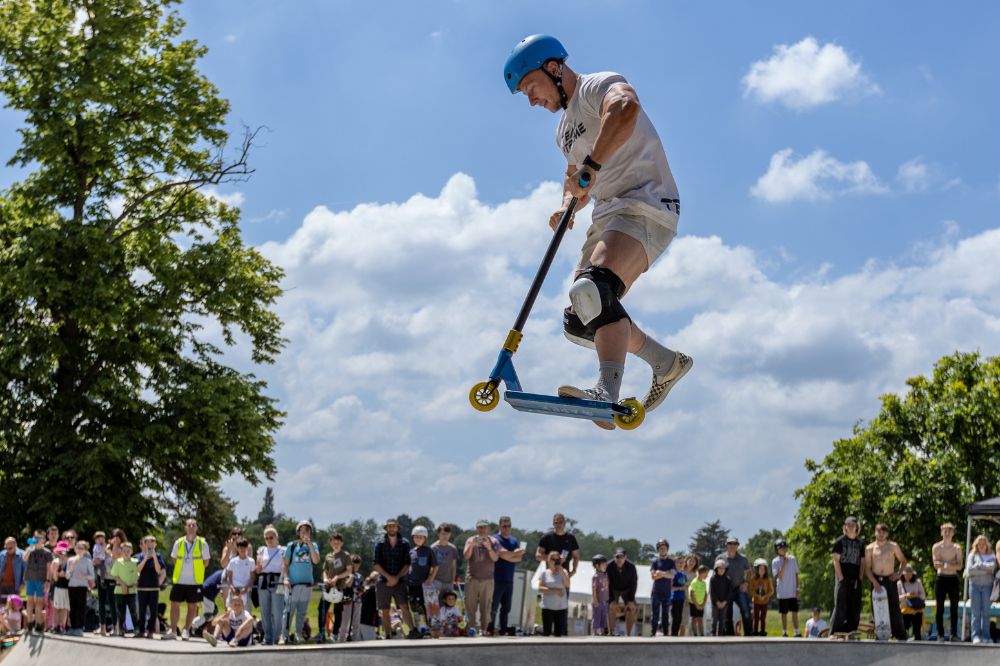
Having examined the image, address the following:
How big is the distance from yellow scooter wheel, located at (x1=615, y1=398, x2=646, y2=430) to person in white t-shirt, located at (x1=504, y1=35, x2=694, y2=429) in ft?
0.27

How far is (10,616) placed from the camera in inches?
673

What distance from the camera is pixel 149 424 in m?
26.5

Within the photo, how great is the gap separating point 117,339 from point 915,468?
96.5 feet

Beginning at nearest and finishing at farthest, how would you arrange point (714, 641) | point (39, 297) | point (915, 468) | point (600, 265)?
point (600, 265) → point (714, 641) → point (39, 297) → point (915, 468)

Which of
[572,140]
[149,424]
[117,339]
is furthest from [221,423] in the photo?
[572,140]

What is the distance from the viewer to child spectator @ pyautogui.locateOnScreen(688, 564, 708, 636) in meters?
16.3

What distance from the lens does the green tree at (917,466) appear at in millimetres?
38750

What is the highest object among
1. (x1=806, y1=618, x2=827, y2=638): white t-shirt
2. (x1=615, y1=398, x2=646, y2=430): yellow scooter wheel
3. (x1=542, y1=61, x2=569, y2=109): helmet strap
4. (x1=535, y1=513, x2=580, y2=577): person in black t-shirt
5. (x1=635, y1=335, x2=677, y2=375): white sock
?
(x1=542, y1=61, x2=569, y2=109): helmet strap

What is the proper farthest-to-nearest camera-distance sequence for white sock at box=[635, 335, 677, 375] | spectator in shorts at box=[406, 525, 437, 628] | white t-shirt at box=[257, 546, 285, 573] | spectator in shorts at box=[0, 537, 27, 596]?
spectator in shorts at box=[0, 537, 27, 596] < spectator in shorts at box=[406, 525, 437, 628] < white t-shirt at box=[257, 546, 285, 573] < white sock at box=[635, 335, 677, 375]

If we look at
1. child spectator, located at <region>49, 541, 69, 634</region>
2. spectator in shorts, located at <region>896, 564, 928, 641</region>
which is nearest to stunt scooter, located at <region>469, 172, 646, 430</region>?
child spectator, located at <region>49, 541, 69, 634</region>

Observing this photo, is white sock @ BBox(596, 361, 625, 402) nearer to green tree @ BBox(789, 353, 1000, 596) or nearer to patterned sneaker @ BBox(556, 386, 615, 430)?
patterned sneaker @ BBox(556, 386, 615, 430)

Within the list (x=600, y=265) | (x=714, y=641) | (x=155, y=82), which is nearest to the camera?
(x=600, y=265)

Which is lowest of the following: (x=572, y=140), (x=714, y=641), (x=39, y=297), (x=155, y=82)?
(x=714, y=641)

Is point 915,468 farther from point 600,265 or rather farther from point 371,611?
point 600,265
